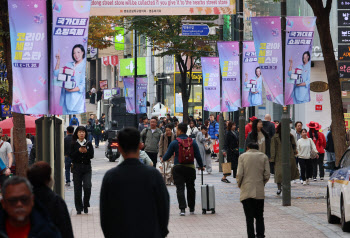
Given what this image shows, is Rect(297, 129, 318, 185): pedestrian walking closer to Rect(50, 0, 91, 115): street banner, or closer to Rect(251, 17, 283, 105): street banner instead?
Rect(251, 17, 283, 105): street banner

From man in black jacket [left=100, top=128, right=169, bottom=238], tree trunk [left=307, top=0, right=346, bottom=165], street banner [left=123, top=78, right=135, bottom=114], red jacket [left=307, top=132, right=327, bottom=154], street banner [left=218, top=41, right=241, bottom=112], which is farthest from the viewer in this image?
street banner [left=123, top=78, right=135, bottom=114]

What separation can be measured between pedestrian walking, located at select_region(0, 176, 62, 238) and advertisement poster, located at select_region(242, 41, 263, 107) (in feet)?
67.6

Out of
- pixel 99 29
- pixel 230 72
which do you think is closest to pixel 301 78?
pixel 230 72

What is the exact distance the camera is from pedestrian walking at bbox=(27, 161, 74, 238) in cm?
634

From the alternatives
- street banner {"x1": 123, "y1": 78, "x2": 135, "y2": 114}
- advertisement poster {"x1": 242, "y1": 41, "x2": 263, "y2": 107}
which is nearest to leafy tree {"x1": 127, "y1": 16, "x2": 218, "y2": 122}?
street banner {"x1": 123, "y1": 78, "x2": 135, "y2": 114}

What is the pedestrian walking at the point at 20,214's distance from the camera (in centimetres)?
521

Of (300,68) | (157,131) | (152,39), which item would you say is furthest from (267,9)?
(300,68)

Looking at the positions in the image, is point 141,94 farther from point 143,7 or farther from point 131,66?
point 131,66

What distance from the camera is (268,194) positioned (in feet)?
67.3

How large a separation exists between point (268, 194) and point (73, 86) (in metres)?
10.1

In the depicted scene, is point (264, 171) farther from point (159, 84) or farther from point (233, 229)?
point (159, 84)

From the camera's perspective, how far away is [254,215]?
1210cm

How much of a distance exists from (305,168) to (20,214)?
60.9 ft

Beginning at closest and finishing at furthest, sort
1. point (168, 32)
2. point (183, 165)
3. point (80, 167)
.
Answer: point (183, 165)
point (80, 167)
point (168, 32)
